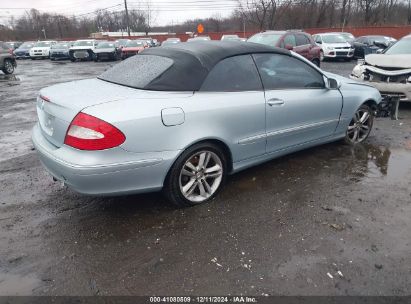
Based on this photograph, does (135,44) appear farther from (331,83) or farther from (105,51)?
(331,83)

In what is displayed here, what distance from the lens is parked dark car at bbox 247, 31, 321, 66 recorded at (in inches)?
496

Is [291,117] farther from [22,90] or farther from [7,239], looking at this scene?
[22,90]

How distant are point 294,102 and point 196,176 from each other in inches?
61.8

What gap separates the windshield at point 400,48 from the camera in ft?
26.7

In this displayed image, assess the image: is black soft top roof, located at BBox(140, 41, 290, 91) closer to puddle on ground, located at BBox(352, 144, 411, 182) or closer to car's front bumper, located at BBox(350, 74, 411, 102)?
puddle on ground, located at BBox(352, 144, 411, 182)

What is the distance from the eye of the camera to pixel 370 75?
303 inches

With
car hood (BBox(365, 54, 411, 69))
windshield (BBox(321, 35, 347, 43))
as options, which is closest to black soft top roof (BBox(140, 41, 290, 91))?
car hood (BBox(365, 54, 411, 69))

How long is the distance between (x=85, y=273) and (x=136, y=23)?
84050 mm

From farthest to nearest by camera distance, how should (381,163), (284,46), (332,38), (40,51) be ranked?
(40,51) → (332,38) → (284,46) → (381,163)

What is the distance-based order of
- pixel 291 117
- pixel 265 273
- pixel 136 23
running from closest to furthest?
pixel 265 273
pixel 291 117
pixel 136 23

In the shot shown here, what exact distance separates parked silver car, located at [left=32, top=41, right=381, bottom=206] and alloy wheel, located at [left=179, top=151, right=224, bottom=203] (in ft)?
0.04

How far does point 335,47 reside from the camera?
19.6 m

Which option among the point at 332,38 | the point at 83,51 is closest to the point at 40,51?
the point at 83,51

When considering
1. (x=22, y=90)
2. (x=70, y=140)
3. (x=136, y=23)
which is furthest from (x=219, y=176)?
(x=136, y=23)
